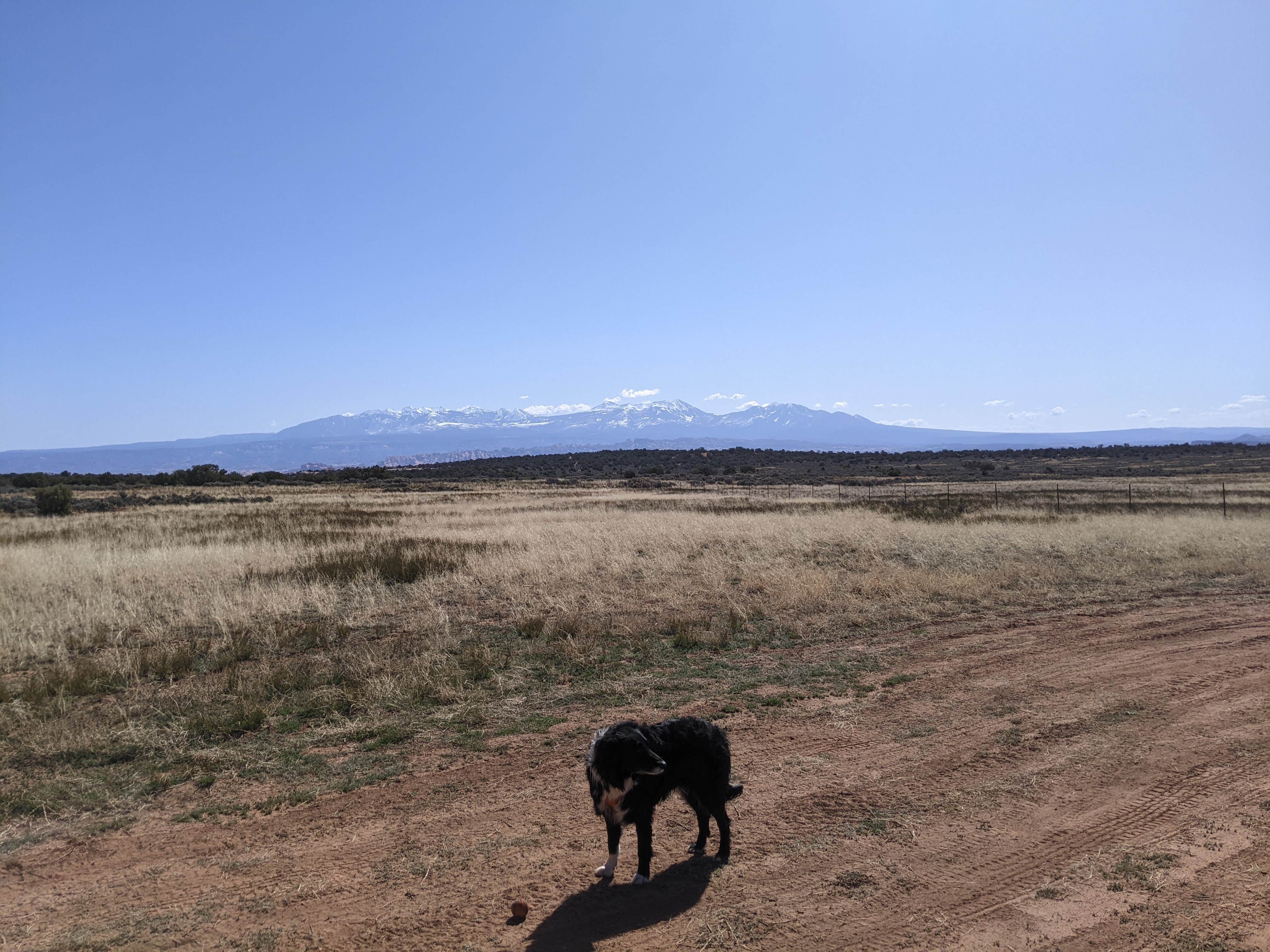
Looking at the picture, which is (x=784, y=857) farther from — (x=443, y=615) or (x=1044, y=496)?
(x=1044, y=496)

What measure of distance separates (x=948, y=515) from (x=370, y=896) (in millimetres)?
26814

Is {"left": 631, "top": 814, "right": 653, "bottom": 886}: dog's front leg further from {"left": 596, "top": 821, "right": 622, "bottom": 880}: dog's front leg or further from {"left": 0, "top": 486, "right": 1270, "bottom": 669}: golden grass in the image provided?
{"left": 0, "top": 486, "right": 1270, "bottom": 669}: golden grass

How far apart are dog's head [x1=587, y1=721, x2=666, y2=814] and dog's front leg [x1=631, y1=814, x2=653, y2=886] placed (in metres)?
0.31

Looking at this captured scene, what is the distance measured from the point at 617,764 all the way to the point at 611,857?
85 cm

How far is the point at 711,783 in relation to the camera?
438cm

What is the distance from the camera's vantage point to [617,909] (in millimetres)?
4051

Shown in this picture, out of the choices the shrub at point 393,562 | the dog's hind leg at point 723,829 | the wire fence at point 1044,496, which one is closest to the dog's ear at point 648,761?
the dog's hind leg at point 723,829

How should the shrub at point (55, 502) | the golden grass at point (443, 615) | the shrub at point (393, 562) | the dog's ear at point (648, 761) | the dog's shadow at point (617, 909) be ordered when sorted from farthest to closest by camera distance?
the shrub at point (55, 502) < the shrub at point (393, 562) < the golden grass at point (443, 615) < the dog's ear at point (648, 761) < the dog's shadow at point (617, 909)

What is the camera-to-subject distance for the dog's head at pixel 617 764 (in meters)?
3.96

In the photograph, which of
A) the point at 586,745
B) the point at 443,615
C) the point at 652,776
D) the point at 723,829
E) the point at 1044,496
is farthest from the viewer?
the point at 1044,496

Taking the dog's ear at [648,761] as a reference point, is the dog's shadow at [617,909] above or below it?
below

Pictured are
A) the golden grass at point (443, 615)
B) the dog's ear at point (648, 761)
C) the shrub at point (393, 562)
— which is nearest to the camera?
the dog's ear at point (648, 761)

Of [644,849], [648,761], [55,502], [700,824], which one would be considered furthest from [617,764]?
[55,502]

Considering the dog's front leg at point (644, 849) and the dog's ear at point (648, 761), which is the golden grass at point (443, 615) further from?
the dog's ear at point (648, 761)
